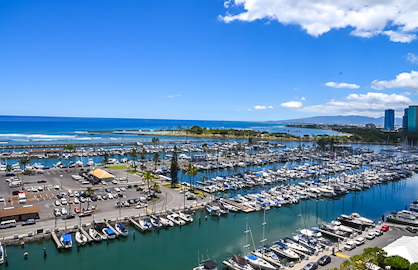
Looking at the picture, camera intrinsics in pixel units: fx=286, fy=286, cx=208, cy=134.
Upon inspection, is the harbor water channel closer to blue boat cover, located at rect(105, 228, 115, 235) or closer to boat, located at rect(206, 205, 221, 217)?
boat, located at rect(206, 205, 221, 217)

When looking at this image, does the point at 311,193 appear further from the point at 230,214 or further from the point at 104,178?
the point at 104,178

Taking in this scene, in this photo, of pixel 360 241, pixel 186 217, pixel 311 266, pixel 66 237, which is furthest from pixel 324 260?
pixel 66 237

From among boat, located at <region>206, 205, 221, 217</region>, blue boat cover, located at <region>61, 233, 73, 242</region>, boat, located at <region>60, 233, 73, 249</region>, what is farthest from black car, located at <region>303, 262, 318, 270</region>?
blue boat cover, located at <region>61, 233, 73, 242</region>

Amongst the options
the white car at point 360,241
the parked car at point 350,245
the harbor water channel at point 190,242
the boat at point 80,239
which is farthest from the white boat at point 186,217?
the white car at point 360,241

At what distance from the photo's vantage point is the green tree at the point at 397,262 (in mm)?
22172

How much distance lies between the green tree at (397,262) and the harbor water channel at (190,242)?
42.1ft

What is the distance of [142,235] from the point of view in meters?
33.5

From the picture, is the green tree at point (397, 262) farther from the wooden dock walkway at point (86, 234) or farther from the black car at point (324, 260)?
the wooden dock walkway at point (86, 234)

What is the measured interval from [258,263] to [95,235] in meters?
17.7

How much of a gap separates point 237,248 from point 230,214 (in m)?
10.5

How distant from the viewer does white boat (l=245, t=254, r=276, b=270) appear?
84.5 ft

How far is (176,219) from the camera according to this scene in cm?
3747

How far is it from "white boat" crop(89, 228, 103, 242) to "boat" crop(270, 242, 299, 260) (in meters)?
18.5

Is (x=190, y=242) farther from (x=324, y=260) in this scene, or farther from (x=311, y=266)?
(x=324, y=260)
